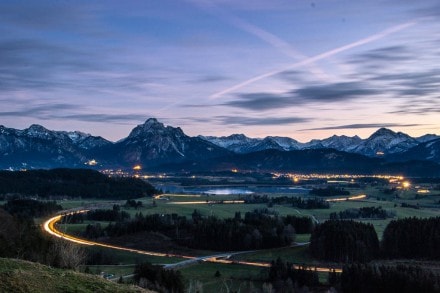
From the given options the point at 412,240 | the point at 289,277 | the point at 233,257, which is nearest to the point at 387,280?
the point at 289,277

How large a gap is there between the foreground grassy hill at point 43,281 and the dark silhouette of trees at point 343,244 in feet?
245

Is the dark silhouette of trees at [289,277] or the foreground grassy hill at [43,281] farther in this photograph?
the dark silhouette of trees at [289,277]

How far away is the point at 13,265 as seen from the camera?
111 ft

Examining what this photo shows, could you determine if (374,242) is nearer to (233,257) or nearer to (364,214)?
(233,257)

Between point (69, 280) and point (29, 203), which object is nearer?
point (69, 280)

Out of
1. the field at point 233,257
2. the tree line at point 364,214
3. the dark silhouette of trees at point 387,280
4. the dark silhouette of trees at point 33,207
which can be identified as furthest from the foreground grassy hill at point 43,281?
the tree line at point 364,214

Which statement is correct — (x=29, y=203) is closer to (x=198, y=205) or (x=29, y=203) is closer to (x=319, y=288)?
(x=198, y=205)

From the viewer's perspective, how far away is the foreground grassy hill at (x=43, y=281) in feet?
92.7

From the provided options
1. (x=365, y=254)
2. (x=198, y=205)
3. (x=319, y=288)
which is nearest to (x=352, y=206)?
(x=198, y=205)

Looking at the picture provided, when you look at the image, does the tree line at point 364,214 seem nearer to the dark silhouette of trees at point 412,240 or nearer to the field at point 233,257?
the field at point 233,257

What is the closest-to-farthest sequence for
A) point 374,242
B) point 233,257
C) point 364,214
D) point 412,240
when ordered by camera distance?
point 233,257 < point 412,240 < point 374,242 < point 364,214

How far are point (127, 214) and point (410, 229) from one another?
76450mm

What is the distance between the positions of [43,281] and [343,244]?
81688 millimetres

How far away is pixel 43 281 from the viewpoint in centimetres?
3003
